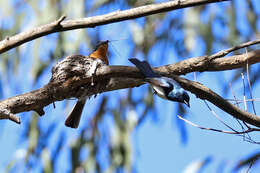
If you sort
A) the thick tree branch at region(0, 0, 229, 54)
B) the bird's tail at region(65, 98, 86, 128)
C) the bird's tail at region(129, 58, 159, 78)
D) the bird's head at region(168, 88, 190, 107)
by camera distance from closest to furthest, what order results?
the thick tree branch at region(0, 0, 229, 54) < the bird's tail at region(129, 58, 159, 78) < the bird's head at region(168, 88, 190, 107) < the bird's tail at region(65, 98, 86, 128)

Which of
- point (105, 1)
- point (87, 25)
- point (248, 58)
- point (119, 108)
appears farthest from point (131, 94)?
point (87, 25)

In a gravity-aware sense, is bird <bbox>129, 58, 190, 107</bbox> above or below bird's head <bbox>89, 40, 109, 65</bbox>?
below

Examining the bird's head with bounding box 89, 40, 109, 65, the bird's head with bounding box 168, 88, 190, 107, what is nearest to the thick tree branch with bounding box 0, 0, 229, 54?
the bird's head with bounding box 168, 88, 190, 107

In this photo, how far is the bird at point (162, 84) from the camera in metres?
2.31

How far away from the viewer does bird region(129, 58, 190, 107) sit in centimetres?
231

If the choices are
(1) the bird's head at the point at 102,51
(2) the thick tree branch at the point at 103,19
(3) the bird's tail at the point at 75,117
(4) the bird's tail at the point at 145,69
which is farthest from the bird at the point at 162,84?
(1) the bird's head at the point at 102,51

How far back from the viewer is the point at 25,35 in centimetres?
224

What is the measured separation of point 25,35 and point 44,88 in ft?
1.16

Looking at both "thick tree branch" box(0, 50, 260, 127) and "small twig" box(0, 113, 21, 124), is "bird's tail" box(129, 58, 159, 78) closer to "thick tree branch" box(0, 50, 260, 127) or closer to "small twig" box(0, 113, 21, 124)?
"thick tree branch" box(0, 50, 260, 127)

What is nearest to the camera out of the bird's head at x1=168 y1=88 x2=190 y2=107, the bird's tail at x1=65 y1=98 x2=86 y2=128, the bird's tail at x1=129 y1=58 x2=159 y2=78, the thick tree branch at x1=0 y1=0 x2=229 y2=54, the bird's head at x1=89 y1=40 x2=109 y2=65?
the thick tree branch at x1=0 y1=0 x2=229 y2=54

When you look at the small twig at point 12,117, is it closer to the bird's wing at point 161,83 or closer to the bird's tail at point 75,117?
the bird's wing at point 161,83

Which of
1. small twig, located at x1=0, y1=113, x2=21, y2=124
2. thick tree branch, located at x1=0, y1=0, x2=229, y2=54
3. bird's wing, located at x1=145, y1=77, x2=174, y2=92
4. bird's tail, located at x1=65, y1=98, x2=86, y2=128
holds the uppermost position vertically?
thick tree branch, located at x1=0, y1=0, x2=229, y2=54

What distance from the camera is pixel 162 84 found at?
2.46 m

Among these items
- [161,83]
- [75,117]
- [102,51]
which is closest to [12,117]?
[161,83]
